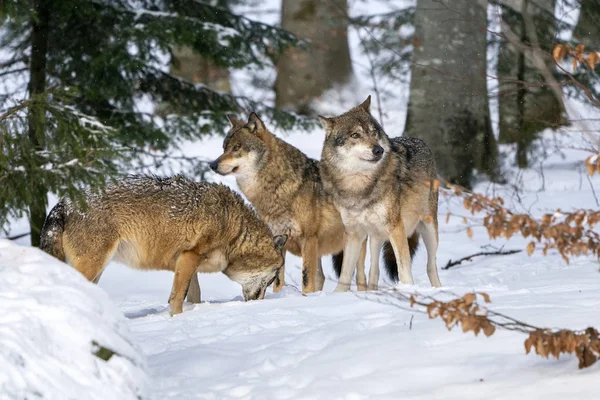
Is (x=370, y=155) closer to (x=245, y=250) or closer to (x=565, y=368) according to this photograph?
(x=245, y=250)

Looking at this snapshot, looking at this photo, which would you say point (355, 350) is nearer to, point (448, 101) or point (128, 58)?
point (128, 58)

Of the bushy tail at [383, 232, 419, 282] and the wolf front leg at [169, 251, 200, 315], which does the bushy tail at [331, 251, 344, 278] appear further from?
the wolf front leg at [169, 251, 200, 315]

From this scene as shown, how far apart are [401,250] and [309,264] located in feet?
3.43

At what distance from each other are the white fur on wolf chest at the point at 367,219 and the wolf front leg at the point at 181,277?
64.5 inches

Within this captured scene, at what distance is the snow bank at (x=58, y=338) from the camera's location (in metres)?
A: 3.56

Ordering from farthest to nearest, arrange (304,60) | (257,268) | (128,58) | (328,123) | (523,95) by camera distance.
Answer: (304,60)
(523,95)
(128,58)
(328,123)
(257,268)

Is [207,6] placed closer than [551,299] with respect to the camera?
No

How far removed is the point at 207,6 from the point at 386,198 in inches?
214

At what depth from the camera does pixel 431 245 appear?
9125mm

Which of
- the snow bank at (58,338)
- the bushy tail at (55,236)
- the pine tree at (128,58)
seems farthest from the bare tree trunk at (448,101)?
the snow bank at (58,338)

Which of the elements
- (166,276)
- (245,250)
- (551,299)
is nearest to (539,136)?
(166,276)

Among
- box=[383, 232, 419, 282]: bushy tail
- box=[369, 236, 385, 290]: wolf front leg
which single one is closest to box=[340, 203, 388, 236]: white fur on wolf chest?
box=[369, 236, 385, 290]: wolf front leg

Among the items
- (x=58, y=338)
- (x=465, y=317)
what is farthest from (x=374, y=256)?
(x=58, y=338)

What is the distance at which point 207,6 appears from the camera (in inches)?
490
